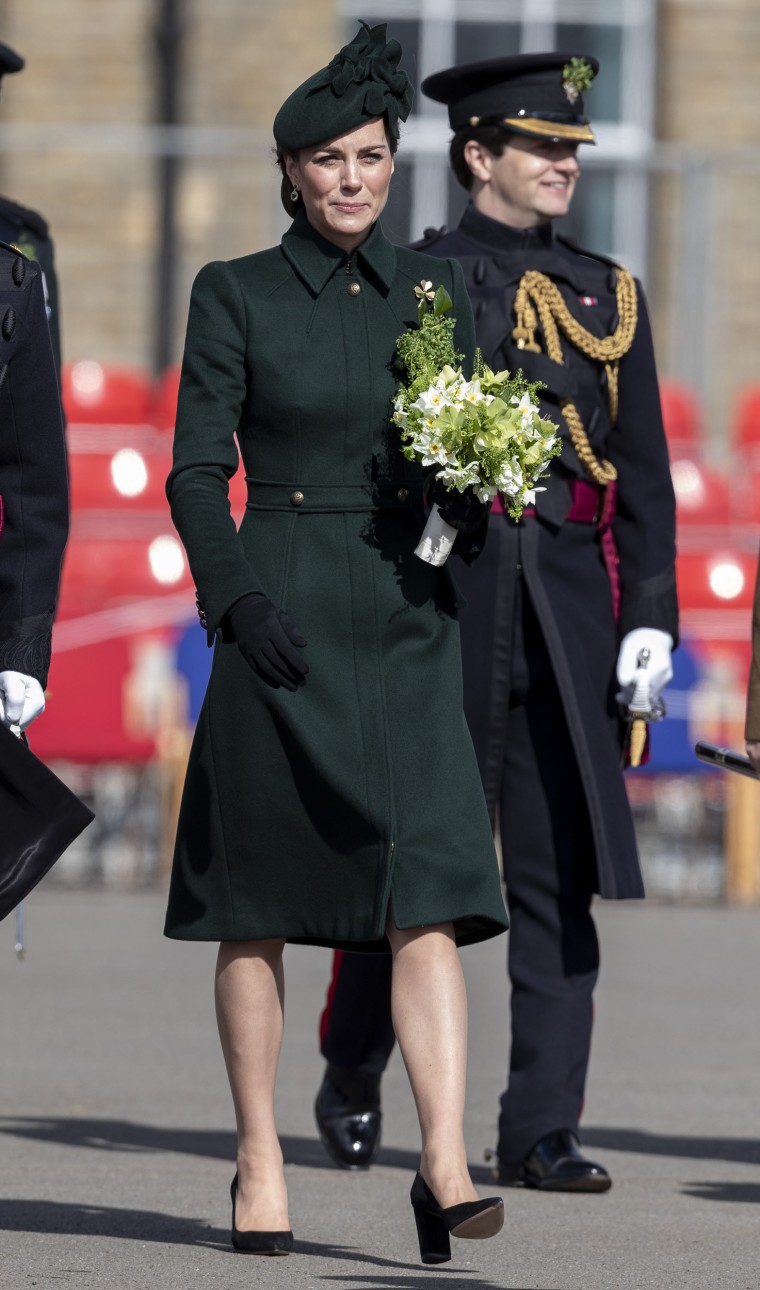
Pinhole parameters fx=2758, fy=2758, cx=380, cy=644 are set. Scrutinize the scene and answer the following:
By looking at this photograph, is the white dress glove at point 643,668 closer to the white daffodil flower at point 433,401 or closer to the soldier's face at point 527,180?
the soldier's face at point 527,180

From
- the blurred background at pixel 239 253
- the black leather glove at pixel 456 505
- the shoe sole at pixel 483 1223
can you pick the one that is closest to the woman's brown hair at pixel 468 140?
the black leather glove at pixel 456 505

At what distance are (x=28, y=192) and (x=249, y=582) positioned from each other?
1117cm

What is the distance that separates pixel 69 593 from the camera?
39.5ft

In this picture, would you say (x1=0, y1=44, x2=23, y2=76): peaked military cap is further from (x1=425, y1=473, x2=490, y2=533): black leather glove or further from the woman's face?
(x1=425, y1=473, x2=490, y2=533): black leather glove

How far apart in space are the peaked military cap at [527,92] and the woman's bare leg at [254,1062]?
205 cm

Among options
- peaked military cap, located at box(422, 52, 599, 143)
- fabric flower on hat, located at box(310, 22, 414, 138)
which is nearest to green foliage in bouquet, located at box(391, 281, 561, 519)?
fabric flower on hat, located at box(310, 22, 414, 138)

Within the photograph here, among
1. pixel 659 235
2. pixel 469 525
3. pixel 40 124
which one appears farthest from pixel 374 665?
pixel 40 124

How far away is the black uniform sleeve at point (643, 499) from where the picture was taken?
578 centimetres

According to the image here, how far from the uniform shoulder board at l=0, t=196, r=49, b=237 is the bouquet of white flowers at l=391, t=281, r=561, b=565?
1454 millimetres

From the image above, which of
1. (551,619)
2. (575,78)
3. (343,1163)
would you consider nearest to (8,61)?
(575,78)

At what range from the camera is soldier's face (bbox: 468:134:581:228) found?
5898 millimetres

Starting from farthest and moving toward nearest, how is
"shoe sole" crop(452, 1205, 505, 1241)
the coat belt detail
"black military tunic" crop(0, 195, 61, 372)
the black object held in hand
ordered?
1. "black military tunic" crop(0, 195, 61, 372)
2. the black object held in hand
3. the coat belt detail
4. "shoe sole" crop(452, 1205, 505, 1241)

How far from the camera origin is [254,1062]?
472 cm

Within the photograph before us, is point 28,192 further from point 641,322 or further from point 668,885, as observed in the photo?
point 641,322
